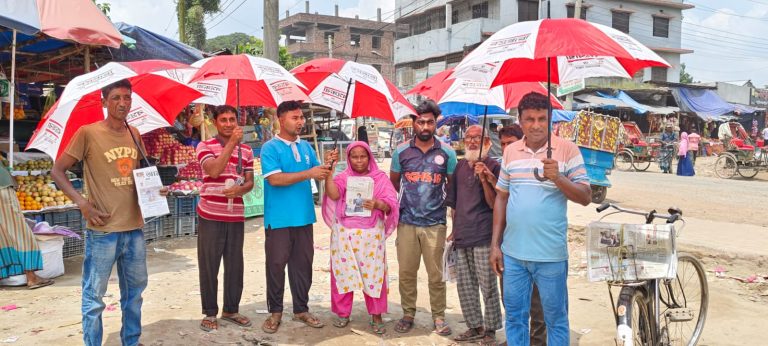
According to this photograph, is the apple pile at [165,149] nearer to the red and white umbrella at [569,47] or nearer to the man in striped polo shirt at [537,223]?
the red and white umbrella at [569,47]

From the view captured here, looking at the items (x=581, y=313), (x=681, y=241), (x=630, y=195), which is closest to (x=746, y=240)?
(x=681, y=241)

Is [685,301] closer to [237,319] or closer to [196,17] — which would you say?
[237,319]

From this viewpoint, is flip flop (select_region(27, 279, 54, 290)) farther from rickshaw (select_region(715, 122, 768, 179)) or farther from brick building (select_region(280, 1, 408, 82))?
brick building (select_region(280, 1, 408, 82))

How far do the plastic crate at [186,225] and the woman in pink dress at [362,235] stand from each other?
4837 mm

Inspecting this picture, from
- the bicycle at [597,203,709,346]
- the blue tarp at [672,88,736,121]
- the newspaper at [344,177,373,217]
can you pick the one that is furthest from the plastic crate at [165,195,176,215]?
the blue tarp at [672,88,736,121]

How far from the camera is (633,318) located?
3553 mm

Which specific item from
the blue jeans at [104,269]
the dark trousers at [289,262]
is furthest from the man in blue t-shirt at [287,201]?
the blue jeans at [104,269]

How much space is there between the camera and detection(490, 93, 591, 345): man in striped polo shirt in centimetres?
328

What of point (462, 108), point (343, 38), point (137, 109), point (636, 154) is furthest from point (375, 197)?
point (343, 38)

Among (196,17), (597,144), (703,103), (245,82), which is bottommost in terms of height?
(597,144)

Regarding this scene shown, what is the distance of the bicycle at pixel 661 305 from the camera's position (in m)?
3.34

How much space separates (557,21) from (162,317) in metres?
3.98

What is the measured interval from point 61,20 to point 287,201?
4.15 m

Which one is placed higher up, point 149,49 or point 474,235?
point 149,49
